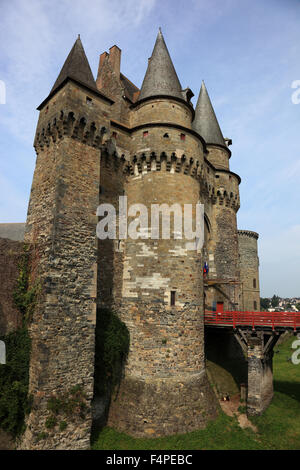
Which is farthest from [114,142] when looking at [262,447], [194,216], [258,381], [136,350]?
[262,447]

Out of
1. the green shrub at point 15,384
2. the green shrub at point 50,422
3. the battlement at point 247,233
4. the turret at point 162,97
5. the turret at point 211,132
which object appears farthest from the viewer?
the battlement at point 247,233

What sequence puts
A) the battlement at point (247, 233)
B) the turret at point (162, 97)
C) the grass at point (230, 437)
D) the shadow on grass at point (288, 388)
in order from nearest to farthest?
the grass at point (230, 437)
the turret at point (162, 97)
the shadow on grass at point (288, 388)
the battlement at point (247, 233)


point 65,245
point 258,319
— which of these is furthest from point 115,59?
point 258,319

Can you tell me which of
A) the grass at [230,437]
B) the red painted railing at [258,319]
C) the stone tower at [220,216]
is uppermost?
the stone tower at [220,216]

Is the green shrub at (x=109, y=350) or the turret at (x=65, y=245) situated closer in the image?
the turret at (x=65, y=245)

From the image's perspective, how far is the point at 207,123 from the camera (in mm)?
24469

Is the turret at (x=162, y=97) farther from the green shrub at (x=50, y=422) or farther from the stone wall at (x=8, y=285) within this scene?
the green shrub at (x=50, y=422)

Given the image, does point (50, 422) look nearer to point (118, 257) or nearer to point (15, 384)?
point (15, 384)

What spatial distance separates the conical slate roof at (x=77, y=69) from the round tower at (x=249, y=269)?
25.1 meters

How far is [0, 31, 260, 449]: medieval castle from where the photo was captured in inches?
467

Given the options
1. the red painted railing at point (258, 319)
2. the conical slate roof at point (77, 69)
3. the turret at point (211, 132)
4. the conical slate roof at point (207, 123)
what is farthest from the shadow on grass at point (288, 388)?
the conical slate roof at point (77, 69)

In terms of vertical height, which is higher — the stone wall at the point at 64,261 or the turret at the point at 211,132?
the turret at the point at 211,132

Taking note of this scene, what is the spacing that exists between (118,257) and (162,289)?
304cm

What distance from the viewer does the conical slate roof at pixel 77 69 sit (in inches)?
565
